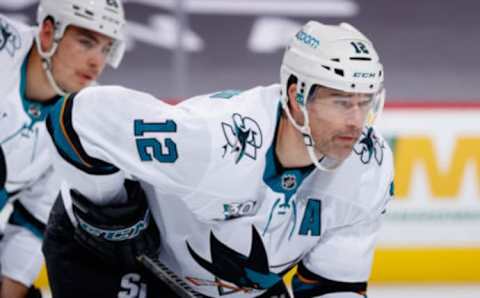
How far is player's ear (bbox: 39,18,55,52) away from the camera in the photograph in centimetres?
304

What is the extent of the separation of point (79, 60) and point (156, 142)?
85 centimetres

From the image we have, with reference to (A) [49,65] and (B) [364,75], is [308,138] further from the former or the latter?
(A) [49,65]

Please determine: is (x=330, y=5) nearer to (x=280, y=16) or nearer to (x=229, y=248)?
(x=280, y=16)

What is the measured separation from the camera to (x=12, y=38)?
300cm

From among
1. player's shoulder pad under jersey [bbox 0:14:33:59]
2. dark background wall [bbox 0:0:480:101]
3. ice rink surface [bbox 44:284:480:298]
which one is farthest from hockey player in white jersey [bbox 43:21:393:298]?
dark background wall [bbox 0:0:480:101]

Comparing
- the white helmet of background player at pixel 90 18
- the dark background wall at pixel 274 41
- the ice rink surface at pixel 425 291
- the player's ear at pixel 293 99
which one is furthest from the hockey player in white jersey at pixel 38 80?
the dark background wall at pixel 274 41

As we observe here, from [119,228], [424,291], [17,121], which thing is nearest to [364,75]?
[119,228]

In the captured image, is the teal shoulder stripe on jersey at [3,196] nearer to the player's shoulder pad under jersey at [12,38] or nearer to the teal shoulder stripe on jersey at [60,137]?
the player's shoulder pad under jersey at [12,38]

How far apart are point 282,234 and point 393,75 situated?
9.85 feet

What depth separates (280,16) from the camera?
591cm

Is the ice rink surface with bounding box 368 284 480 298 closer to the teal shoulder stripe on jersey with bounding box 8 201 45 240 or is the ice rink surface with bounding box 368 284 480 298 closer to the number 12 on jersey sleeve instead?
the teal shoulder stripe on jersey with bounding box 8 201 45 240

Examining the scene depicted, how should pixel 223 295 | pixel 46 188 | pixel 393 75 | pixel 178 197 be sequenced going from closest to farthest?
pixel 178 197 < pixel 223 295 < pixel 46 188 < pixel 393 75

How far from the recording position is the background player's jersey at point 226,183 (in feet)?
7.36

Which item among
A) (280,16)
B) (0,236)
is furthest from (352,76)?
(280,16)
